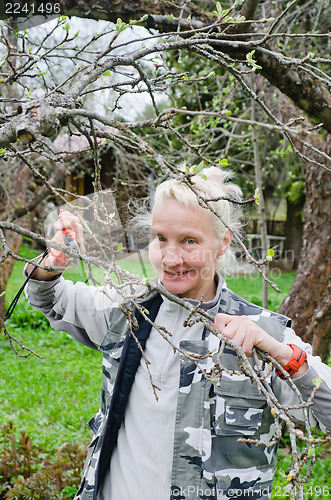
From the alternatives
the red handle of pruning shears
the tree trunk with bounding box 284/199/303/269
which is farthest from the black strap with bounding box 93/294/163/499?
the tree trunk with bounding box 284/199/303/269

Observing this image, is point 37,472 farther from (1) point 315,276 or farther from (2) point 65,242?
(1) point 315,276

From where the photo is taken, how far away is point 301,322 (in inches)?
164

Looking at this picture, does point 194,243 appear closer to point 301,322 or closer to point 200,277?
point 200,277

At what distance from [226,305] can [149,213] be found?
59 cm

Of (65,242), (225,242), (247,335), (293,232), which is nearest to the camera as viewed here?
(247,335)

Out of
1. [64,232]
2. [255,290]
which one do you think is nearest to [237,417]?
[64,232]

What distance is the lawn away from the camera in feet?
14.3

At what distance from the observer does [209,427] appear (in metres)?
1.77

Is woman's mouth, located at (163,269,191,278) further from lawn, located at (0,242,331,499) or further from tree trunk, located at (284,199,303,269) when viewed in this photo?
tree trunk, located at (284,199,303,269)

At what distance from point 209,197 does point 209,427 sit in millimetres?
901

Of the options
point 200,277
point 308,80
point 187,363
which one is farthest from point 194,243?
point 308,80

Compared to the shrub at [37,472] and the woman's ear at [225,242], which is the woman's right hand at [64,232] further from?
the shrub at [37,472]

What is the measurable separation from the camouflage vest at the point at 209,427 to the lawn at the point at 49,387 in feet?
6.60

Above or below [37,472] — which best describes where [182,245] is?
above
